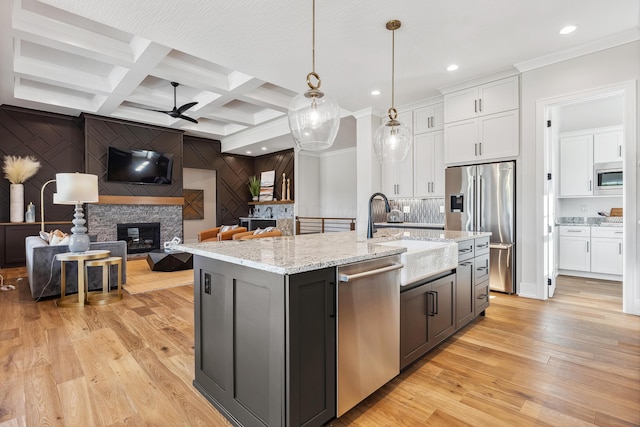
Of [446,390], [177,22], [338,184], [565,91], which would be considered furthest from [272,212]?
[446,390]

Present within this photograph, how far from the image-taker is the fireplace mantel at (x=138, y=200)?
275 inches

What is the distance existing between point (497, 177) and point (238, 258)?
4017 millimetres

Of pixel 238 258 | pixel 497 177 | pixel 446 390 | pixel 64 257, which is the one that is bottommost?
pixel 446 390

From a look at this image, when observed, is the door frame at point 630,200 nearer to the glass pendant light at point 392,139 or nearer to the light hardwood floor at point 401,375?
the light hardwood floor at point 401,375

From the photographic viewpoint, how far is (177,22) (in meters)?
3.13

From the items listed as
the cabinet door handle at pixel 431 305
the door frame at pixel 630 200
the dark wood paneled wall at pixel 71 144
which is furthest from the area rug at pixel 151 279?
the door frame at pixel 630 200

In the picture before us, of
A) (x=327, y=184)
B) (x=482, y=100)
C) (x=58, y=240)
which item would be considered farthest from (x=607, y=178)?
(x=58, y=240)

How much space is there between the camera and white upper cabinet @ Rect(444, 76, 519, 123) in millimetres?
4304

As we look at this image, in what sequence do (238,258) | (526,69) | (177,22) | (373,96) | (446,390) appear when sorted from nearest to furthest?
(238,258) → (446,390) → (177,22) → (526,69) → (373,96)

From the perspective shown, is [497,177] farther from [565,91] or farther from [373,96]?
[373,96]

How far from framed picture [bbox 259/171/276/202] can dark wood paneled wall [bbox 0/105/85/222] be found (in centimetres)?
460

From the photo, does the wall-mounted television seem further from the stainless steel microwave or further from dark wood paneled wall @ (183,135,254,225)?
the stainless steel microwave

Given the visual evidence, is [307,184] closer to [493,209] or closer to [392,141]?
[493,209]

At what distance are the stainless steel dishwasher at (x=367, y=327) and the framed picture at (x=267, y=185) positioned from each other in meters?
8.13
